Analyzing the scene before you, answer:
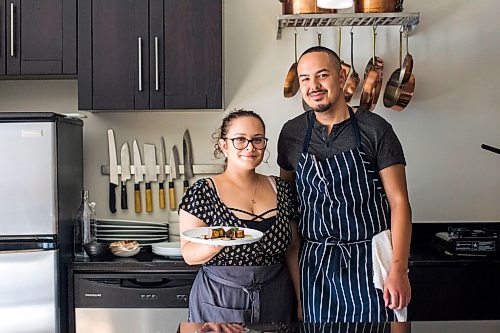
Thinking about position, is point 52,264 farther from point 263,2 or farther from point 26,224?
point 263,2

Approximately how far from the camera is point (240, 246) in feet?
7.23

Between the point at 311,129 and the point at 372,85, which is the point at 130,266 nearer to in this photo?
the point at 311,129

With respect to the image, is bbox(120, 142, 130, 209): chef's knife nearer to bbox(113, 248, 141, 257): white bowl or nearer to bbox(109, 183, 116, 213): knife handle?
bbox(109, 183, 116, 213): knife handle

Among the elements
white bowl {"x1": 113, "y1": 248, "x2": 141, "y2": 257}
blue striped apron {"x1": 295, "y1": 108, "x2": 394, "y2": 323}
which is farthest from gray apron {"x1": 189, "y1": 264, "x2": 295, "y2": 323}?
white bowl {"x1": 113, "y1": 248, "x2": 141, "y2": 257}

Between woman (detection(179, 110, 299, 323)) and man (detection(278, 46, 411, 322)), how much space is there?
0.11 metres

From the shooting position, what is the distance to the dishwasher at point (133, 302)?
2893 mm

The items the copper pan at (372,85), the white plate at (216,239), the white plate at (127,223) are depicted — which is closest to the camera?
the white plate at (216,239)

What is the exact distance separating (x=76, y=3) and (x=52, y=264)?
1.17 m

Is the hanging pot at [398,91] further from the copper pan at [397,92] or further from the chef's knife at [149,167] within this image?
the chef's knife at [149,167]

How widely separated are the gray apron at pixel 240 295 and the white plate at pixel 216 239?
166 millimetres

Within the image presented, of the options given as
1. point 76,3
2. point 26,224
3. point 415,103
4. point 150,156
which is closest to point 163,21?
point 76,3

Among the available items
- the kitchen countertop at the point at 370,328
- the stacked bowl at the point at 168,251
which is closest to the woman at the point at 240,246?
the kitchen countertop at the point at 370,328

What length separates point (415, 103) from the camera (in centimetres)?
340

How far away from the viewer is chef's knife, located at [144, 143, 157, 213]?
342 centimetres
